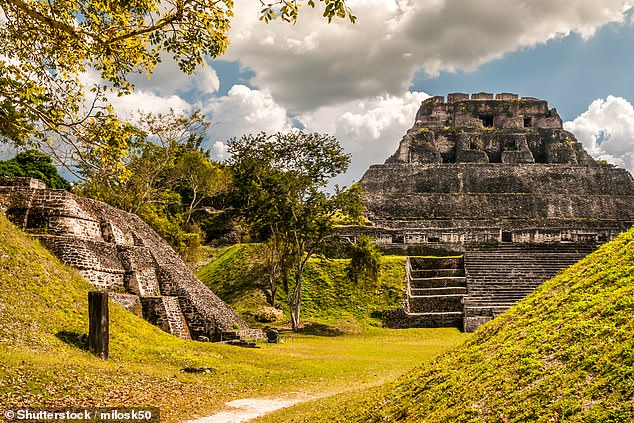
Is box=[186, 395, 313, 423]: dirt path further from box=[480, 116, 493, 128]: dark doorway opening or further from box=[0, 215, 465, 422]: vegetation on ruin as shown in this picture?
box=[480, 116, 493, 128]: dark doorway opening

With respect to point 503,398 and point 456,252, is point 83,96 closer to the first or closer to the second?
point 503,398

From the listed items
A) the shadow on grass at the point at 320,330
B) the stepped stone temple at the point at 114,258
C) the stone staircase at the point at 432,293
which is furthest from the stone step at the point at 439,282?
the stepped stone temple at the point at 114,258

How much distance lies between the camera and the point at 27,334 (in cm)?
884

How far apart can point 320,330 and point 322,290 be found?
3.02m

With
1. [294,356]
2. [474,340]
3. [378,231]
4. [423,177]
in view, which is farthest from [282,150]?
[474,340]

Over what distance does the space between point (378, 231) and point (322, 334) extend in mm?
8555

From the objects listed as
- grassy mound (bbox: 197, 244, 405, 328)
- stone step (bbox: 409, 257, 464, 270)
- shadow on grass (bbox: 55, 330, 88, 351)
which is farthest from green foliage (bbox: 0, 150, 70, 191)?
shadow on grass (bbox: 55, 330, 88, 351)

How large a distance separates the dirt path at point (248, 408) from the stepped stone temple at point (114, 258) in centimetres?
510

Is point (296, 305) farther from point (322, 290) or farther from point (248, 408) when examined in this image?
point (248, 408)

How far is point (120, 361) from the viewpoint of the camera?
9547 millimetres

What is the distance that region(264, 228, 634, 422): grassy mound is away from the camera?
3514 mm

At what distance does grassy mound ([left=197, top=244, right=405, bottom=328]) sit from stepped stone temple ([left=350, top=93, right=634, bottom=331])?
0.72 m

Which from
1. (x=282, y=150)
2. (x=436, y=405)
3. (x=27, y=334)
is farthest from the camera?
→ (x=282, y=150)

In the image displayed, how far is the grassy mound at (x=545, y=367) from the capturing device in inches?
138
